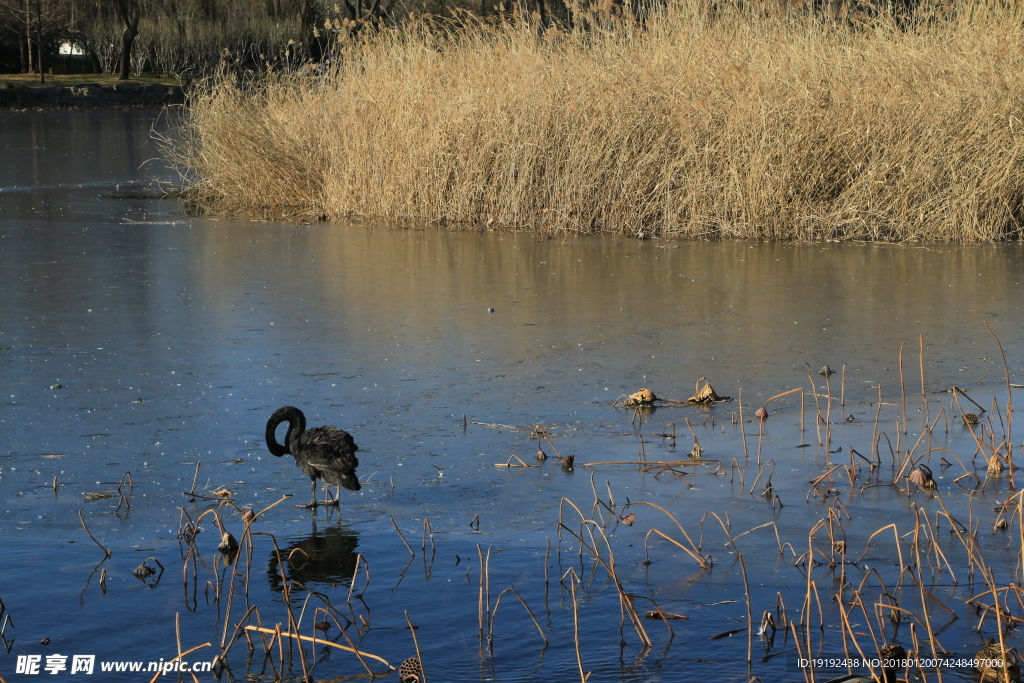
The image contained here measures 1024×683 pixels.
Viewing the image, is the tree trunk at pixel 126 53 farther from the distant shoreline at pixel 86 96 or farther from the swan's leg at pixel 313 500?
the swan's leg at pixel 313 500

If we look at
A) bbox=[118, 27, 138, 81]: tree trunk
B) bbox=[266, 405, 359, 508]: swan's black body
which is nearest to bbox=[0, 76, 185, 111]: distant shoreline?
bbox=[118, 27, 138, 81]: tree trunk

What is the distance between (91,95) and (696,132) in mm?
40978

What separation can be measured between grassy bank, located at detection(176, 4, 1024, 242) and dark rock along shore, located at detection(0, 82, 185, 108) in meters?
35.0

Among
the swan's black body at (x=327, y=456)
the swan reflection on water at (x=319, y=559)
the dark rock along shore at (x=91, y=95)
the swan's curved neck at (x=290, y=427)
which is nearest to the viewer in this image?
the swan reflection on water at (x=319, y=559)

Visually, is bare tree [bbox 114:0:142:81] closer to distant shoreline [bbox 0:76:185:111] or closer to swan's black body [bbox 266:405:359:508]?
distant shoreline [bbox 0:76:185:111]

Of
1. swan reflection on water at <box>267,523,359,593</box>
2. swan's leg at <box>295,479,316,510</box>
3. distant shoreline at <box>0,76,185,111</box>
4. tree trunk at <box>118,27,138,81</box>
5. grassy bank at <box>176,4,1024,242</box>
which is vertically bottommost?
swan reflection on water at <box>267,523,359,593</box>

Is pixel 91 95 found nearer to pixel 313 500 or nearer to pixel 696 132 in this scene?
pixel 696 132

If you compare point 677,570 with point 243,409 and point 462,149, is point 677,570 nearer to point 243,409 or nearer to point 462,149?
point 243,409

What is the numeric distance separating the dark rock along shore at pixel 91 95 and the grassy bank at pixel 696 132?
35011mm

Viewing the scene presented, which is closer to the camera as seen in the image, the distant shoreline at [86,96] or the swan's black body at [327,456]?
the swan's black body at [327,456]

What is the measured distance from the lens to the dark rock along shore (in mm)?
45000

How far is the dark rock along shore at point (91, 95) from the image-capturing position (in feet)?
148

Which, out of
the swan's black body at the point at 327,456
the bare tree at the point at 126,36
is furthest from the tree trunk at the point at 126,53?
the swan's black body at the point at 327,456

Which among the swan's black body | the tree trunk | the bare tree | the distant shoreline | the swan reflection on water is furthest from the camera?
the tree trunk
